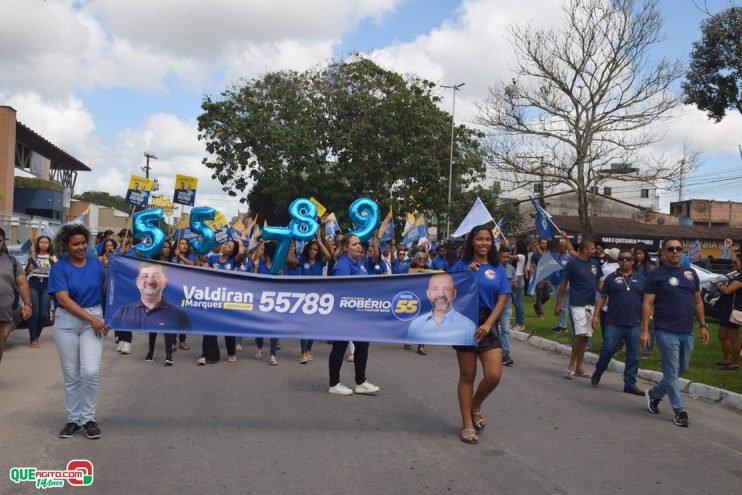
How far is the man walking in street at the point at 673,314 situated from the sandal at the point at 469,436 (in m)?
2.27

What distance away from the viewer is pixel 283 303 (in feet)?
20.6

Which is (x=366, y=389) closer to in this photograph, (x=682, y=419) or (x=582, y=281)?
(x=682, y=419)

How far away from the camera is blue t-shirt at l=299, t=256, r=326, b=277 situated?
33.3 ft

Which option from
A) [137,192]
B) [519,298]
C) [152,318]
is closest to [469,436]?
[152,318]

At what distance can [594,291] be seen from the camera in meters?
9.31

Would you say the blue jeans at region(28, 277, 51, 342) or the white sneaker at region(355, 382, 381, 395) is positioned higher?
the blue jeans at region(28, 277, 51, 342)

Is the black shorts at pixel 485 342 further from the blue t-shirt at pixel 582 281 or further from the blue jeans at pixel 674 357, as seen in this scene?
the blue t-shirt at pixel 582 281

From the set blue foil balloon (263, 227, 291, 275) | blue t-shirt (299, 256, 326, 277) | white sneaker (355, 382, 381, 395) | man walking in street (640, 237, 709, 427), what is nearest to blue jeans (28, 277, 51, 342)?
blue foil balloon (263, 227, 291, 275)

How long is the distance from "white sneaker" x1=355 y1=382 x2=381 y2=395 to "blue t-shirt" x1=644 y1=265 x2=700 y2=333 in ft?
10.2

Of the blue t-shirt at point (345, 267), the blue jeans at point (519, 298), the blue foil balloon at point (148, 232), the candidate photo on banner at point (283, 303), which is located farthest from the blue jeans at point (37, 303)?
the blue jeans at point (519, 298)

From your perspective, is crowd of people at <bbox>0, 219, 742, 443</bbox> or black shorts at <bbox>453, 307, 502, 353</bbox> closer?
crowd of people at <bbox>0, 219, 742, 443</bbox>

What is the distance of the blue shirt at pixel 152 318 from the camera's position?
19.8ft

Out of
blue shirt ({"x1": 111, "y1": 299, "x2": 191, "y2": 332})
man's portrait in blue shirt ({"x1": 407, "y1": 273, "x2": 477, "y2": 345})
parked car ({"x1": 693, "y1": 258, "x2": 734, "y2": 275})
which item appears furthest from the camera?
parked car ({"x1": 693, "y1": 258, "x2": 734, "y2": 275})

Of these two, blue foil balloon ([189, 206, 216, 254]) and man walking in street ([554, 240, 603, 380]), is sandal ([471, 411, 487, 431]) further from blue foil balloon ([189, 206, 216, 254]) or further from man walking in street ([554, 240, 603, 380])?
blue foil balloon ([189, 206, 216, 254])
